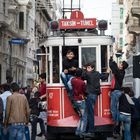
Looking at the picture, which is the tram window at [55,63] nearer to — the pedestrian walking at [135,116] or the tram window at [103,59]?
the tram window at [103,59]

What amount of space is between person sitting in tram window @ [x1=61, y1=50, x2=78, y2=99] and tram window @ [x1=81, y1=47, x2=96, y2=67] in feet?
0.83

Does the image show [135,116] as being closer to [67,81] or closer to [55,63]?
[67,81]

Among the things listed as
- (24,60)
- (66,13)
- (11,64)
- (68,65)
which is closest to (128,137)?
(68,65)

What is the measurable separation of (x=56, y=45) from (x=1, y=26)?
33790 millimetres

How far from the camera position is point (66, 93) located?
1411cm

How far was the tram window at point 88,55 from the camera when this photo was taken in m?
14.3

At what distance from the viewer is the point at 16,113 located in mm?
11695

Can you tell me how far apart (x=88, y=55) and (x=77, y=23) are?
1049mm

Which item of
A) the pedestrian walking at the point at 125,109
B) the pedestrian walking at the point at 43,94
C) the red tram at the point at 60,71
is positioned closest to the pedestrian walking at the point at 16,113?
the red tram at the point at 60,71

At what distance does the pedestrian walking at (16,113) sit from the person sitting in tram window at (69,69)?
2.14 meters

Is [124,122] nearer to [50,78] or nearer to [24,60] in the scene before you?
[50,78]

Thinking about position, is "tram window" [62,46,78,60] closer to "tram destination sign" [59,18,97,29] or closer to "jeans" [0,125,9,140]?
"tram destination sign" [59,18,97,29]

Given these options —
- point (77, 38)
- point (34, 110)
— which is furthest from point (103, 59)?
point (34, 110)

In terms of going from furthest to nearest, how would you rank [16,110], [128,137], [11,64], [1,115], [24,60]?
1. [24,60]
2. [11,64]
3. [128,137]
4. [1,115]
5. [16,110]
